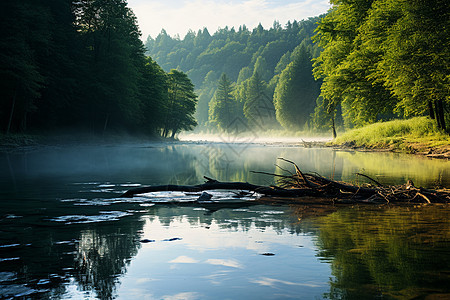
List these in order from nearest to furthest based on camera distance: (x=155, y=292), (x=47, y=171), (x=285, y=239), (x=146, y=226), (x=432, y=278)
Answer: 1. (x=155, y=292)
2. (x=432, y=278)
3. (x=285, y=239)
4. (x=146, y=226)
5. (x=47, y=171)

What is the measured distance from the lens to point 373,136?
1458 inches

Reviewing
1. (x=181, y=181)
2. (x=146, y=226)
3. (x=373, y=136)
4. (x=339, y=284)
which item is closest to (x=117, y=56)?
(x=373, y=136)

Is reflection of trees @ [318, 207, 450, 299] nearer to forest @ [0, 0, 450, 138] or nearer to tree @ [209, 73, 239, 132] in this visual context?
forest @ [0, 0, 450, 138]

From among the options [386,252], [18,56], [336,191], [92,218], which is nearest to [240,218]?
[92,218]

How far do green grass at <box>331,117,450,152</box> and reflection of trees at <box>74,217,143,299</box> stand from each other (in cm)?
2313

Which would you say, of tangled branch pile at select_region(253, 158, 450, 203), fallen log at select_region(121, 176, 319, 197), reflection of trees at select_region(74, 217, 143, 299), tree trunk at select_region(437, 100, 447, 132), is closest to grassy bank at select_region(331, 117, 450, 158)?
tree trunk at select_region(437, 100, 447, 132)

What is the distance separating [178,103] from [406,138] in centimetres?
5508

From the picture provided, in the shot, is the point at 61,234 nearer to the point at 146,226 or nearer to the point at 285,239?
the point at 146,226

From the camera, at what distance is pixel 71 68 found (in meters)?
45.5

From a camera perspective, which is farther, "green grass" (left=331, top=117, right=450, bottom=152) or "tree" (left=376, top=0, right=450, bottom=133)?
"green grass" (left=331, top=117, right=450, bottom=152)

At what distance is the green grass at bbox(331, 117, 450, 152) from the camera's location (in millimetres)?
27750

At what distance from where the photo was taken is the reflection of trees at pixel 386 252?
417cm

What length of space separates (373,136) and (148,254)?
34354 millimetres

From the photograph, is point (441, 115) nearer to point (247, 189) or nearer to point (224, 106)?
point (247, 189)
